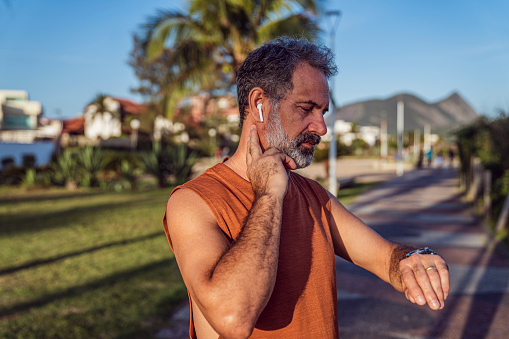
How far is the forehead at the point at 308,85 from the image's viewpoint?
1.59 metres

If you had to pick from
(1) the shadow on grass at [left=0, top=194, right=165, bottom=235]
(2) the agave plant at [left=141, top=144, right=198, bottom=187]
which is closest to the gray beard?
(1) the shadow on grass at [left=0, top=194, right=165, bottom=235]

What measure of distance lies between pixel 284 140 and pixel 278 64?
27 centimetres

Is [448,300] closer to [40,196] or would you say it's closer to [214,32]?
[214,32]

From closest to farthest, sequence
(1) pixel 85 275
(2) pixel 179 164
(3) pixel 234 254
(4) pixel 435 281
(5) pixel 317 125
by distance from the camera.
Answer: (3) pixel 234 254 < (4) pixel 435 281 < (5) pixel 317 125 < (1) pixel 85 275 < (2) pixel 179 164

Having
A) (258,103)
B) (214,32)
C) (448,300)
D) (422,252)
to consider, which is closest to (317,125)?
(258,103)

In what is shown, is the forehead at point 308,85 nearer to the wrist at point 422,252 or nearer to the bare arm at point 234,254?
the bare arm at point 234,254

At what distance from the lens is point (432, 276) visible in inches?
59.9

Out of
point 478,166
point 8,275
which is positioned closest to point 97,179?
point 8,275

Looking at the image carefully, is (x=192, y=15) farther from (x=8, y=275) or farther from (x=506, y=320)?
(x=506, y=320)

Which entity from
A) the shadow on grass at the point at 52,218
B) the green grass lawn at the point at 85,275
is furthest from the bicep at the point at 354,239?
the shadow on grass at the point at 52,218

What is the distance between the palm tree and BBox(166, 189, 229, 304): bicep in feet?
30.5

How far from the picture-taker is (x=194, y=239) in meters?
1.37

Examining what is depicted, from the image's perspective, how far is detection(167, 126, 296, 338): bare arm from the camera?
124 centimetres

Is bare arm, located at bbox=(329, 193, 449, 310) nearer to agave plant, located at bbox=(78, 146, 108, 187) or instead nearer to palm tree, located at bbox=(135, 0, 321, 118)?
palm tree, located at bbox=(135, 0, 321, 118)
